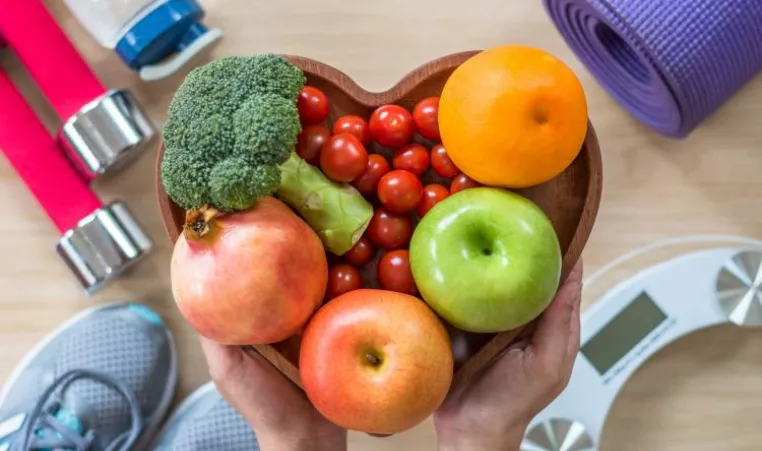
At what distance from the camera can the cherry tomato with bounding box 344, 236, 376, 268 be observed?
60 centimetres

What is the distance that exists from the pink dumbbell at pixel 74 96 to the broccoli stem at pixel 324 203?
0.34 meters

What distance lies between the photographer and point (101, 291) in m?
0.90

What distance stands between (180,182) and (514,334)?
30 cm

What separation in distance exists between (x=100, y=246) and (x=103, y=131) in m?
0.13

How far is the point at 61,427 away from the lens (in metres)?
0.89

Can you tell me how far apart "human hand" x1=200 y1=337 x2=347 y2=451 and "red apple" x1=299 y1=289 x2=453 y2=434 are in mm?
122

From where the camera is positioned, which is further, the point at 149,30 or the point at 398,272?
the point at 149,30

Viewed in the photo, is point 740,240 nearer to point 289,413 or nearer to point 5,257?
point 289,413

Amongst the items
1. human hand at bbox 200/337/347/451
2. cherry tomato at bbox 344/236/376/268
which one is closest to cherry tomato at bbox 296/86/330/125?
cherry tomato at bbox 344/236/376/268

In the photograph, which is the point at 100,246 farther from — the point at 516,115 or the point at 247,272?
the point at 516,115

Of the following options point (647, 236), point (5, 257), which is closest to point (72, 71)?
point (5, 257)

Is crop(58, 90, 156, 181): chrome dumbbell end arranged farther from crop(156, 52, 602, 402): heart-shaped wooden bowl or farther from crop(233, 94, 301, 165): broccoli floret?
crop(233, 94, 301, 165): broccoli floret

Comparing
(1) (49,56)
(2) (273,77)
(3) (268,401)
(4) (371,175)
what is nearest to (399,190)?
(4) (371,175)

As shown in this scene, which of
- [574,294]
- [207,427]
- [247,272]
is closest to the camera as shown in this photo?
[247,272]
